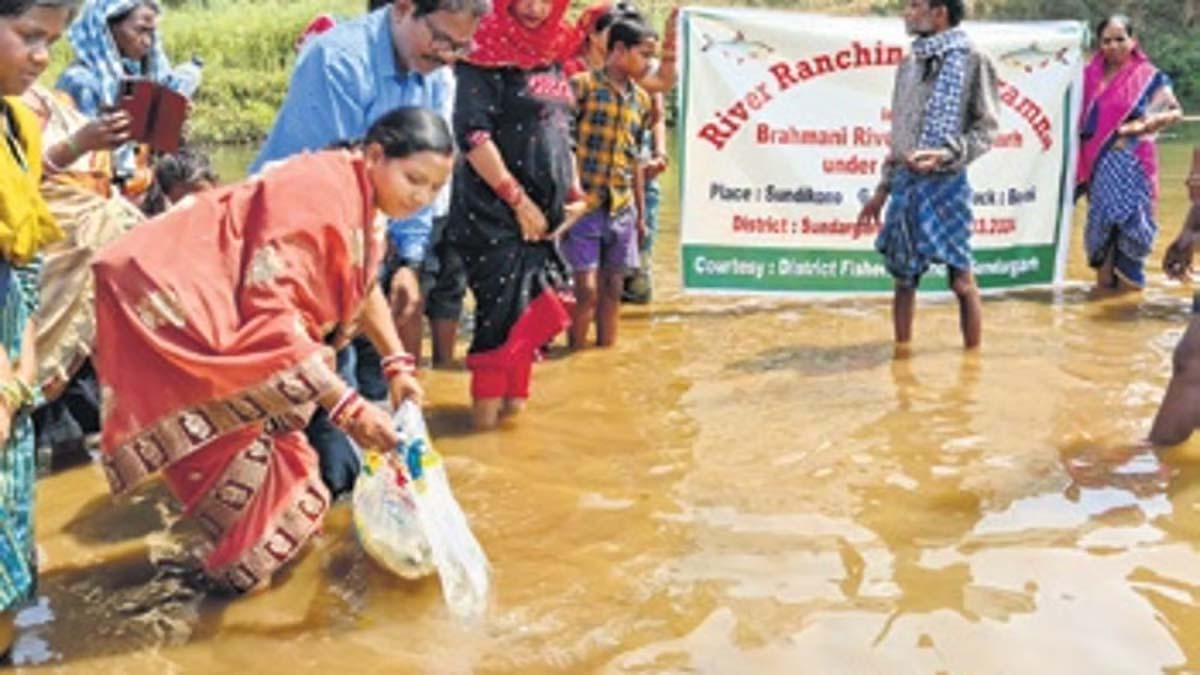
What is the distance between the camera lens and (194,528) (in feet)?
12.3

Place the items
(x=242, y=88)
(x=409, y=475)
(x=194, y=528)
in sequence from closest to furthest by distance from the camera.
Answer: (x=409, y=475) < (x=194, y=528) < (x=242, y=88)

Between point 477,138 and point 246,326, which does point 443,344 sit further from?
point 246,326

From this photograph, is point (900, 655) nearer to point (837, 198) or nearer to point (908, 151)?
point (908, 151)

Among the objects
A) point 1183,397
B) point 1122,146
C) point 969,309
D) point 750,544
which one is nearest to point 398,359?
point 750,544

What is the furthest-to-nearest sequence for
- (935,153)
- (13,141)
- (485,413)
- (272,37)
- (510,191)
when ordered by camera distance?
(272,37), (935,153), (485,413), (510,191), (13,141)

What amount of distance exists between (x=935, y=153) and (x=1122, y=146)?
2.33 meters

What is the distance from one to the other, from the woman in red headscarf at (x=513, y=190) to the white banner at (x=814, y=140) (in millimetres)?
2141

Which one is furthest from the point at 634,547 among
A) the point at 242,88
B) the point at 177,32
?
the point at 177,32

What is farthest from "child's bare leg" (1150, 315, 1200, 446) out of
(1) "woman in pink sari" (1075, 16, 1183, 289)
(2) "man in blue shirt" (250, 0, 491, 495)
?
(1) "woman in pink sari" (1075, 16, 1183, 289)

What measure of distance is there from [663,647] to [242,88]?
23074mm

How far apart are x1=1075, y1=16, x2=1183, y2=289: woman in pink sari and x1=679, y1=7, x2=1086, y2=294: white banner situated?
192 millimetres

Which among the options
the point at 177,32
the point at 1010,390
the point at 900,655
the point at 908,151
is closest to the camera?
the point at 900,655

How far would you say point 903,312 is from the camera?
229 inches

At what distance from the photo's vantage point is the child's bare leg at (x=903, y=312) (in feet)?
19.0
